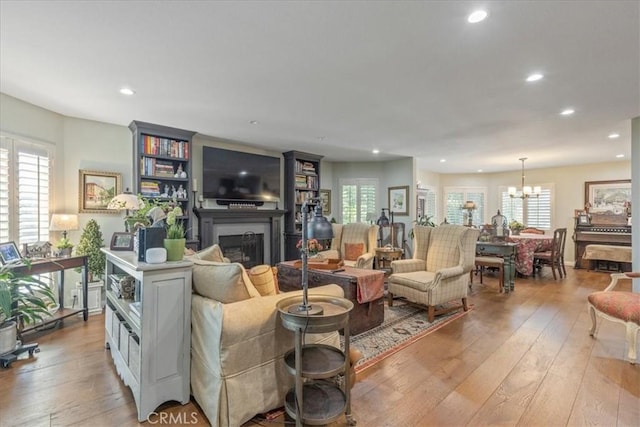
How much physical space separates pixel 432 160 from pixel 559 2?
559 cm

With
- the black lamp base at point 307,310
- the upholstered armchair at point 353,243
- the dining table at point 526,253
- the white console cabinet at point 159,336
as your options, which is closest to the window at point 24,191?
the white console cabinet at point 159,336

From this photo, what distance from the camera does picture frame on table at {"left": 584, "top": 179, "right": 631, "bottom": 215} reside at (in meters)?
7.17

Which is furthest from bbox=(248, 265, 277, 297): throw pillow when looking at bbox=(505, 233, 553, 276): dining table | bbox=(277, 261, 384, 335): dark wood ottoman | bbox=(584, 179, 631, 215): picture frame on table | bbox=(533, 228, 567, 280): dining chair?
bbox=(584, 179, 631, 215): picture frame on table

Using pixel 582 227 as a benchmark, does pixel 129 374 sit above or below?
below

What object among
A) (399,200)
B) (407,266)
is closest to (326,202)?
(399,200)

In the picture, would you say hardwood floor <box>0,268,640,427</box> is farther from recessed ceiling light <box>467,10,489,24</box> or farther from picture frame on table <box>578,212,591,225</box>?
picture frame on table <box>578,212,591,225</box>

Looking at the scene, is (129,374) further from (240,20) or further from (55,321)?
(240,20)

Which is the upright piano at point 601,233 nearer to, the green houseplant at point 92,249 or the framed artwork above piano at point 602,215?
the framed artwork above piano at point 602,215

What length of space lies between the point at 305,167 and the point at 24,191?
171 inches

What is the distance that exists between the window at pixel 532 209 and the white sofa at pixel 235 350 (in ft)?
27.8

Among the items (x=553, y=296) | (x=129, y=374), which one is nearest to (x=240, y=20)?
(x=129, y=374)

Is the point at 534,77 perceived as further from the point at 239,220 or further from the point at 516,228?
the point at 516,228

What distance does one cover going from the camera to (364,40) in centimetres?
230

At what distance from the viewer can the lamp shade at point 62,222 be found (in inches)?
147
